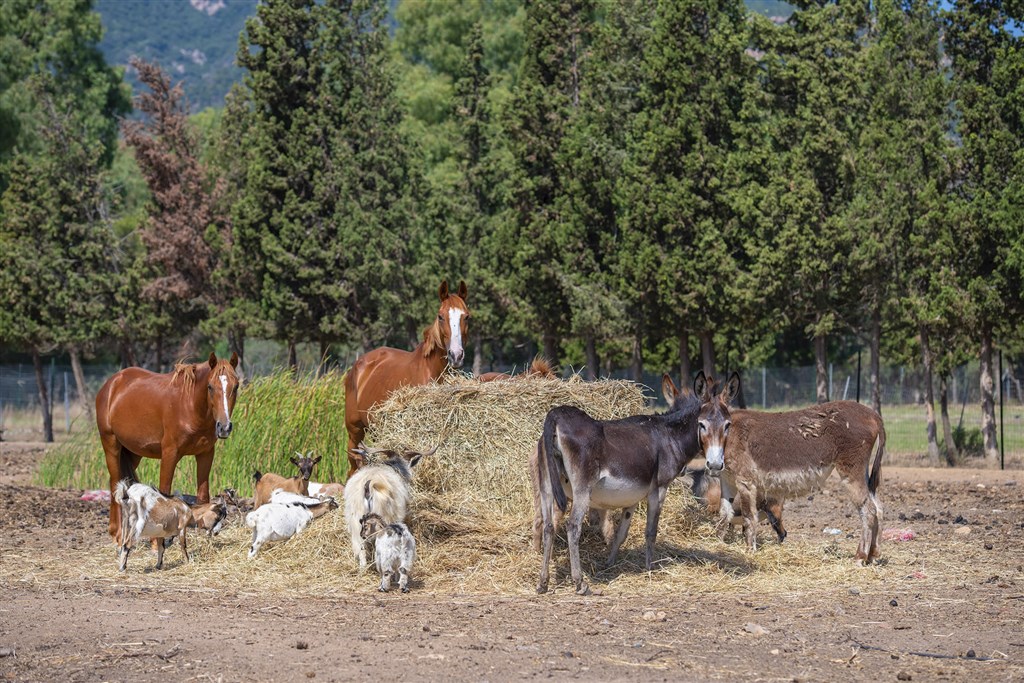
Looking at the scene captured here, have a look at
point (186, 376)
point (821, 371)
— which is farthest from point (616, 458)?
point (821, 371)

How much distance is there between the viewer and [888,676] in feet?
24.2

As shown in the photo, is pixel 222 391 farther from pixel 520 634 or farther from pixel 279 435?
pixel 279 435

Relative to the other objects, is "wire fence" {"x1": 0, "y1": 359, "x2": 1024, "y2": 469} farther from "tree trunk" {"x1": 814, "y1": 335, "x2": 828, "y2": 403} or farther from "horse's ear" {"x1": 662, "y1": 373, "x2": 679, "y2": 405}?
"horse's ear" {"x1": 662, "y1": 373, "x2": 679, "y2": 405}

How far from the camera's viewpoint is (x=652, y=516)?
10758 millimetres

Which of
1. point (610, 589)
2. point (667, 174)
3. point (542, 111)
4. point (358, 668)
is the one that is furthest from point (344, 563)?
point (542, 111)

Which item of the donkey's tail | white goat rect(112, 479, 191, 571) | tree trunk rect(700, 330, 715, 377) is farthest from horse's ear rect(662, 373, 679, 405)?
tree trunk rect(700, 330, 715, 377)

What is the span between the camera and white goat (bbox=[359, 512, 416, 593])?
33.6 ft

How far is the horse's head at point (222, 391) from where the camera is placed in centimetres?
1188

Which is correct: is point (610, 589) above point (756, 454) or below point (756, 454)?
below

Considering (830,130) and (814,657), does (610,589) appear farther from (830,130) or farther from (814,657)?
(830,130)

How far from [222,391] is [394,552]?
2901mm

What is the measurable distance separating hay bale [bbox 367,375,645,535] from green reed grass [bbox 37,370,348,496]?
5.37 meters

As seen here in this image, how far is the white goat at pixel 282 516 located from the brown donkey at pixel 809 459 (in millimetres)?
4149

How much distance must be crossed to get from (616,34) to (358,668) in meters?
25.6
